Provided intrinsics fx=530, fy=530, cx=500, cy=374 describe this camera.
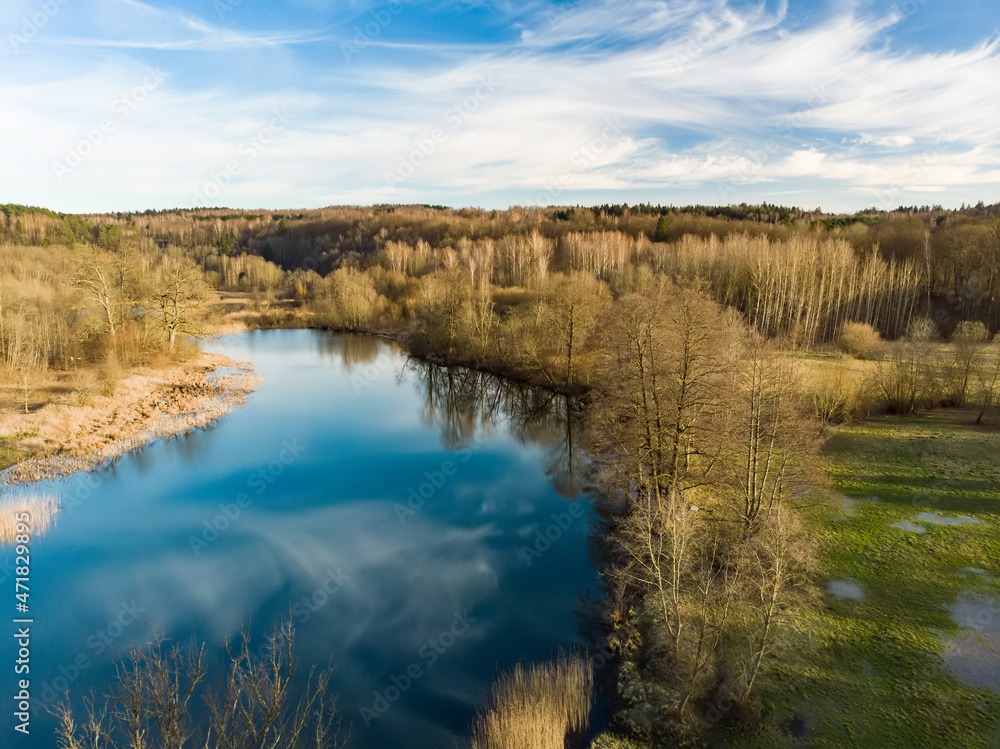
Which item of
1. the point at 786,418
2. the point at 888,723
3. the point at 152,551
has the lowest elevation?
the point at 152,551

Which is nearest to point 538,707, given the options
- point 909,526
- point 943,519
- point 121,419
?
point 909,526

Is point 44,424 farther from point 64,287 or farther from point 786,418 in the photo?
point 786,418

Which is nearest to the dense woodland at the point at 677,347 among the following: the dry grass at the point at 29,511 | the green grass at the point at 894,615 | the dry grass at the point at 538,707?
the dry grass at the point at 538,707

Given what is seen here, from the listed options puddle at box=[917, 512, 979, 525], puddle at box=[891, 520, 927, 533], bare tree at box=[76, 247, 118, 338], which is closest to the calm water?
puddle at box=[891, 520, 927, 533]

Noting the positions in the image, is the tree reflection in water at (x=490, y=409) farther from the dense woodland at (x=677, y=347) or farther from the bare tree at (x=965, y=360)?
the bare tree at (x=965, y=360)

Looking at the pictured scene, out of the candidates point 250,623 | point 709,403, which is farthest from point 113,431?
point 709,403

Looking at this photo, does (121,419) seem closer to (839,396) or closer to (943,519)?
(943,519)

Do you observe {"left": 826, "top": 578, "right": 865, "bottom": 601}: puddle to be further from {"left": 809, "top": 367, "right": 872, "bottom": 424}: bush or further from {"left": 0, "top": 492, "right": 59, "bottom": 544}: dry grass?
{"left": 0, "top": 492, "right": 59, "bottom": 544}: dry grass
